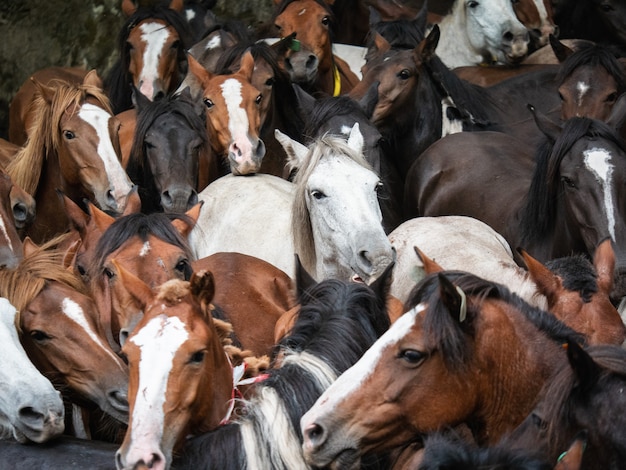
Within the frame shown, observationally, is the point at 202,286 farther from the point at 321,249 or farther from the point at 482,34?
the point at 482,34

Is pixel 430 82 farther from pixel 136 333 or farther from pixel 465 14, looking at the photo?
pixel 136 333

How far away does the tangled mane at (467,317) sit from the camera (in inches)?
142

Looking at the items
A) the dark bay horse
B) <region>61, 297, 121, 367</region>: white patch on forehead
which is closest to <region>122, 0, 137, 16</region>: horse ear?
the dark bay horse

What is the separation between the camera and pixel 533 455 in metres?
3.20

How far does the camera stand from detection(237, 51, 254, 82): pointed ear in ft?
23.7

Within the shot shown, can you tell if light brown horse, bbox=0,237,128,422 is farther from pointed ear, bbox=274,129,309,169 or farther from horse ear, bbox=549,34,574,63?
horse ear, bbox=549,34,574,63

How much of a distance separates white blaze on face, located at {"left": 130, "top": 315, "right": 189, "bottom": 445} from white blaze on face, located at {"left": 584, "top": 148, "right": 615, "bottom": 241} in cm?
242

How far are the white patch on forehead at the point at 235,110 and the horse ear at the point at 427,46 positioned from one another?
1.20 meters

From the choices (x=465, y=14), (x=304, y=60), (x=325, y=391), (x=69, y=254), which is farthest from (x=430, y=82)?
(x=325, y=391)

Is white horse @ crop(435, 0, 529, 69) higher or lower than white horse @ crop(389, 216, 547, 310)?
lower

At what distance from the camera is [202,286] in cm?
401

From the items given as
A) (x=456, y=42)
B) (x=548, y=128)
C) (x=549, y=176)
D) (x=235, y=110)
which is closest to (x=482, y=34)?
(x=456, y=42)

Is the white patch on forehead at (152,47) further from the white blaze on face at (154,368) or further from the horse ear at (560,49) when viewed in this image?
the white blaze on face at (154,368)

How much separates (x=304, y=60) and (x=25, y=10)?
97.0 inches
